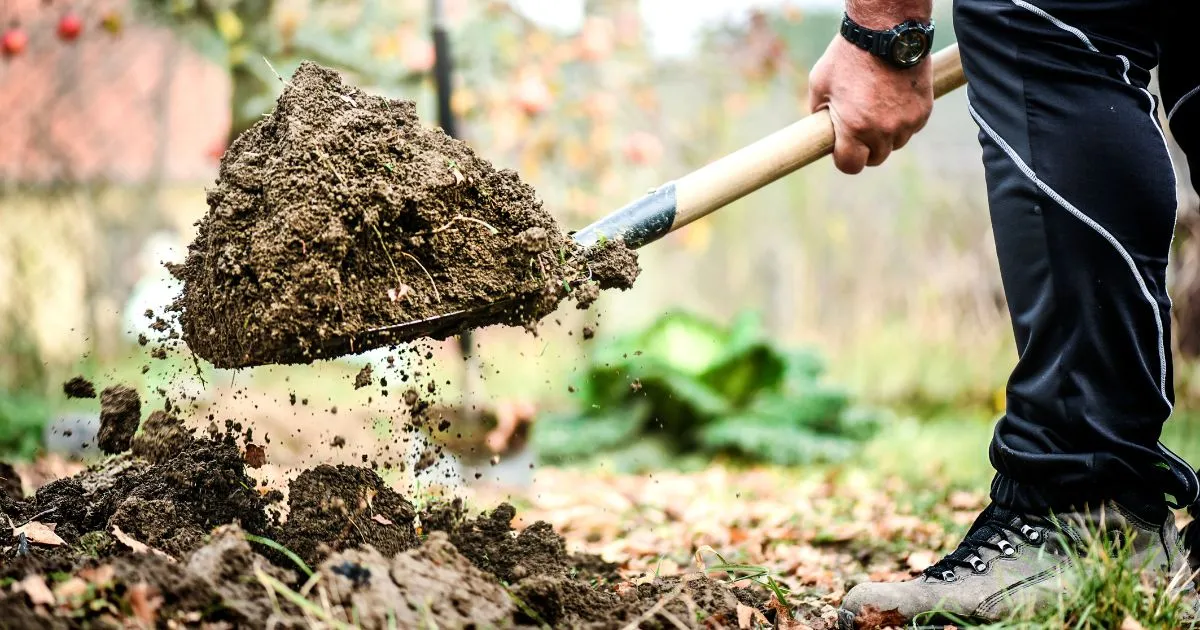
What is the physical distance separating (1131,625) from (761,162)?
3.65 feet

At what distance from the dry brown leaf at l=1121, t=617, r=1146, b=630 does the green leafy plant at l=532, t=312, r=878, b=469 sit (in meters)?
2.82

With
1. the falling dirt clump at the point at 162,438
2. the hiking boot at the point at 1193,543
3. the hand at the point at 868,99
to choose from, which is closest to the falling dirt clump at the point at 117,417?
the falling dirt clump at the point at 162,438

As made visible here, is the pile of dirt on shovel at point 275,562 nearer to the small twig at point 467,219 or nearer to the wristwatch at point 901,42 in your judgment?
the small twig at point 467,219

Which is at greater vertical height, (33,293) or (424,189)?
(33,293)

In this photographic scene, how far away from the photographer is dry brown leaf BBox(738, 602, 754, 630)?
1613 mm

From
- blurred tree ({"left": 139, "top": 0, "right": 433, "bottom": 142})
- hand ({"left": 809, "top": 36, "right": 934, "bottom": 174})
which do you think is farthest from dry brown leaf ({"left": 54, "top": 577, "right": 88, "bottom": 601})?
blurred tree ({"left": 139, "top": 0, "right": 433, "bottom": 142})

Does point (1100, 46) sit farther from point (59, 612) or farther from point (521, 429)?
point (521, 429)

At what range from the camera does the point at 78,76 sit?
687cm

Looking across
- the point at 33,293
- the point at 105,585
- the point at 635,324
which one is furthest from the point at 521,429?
the point at 635,324

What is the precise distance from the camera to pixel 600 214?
669 centimetres

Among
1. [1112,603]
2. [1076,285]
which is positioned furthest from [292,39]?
[1112,603]

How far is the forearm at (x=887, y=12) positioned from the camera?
2.04 m

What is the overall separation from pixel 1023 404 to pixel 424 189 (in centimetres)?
117

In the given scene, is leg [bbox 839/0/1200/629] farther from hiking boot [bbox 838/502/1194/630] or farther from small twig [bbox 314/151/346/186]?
small twig [bbox 314/151/346/186]
